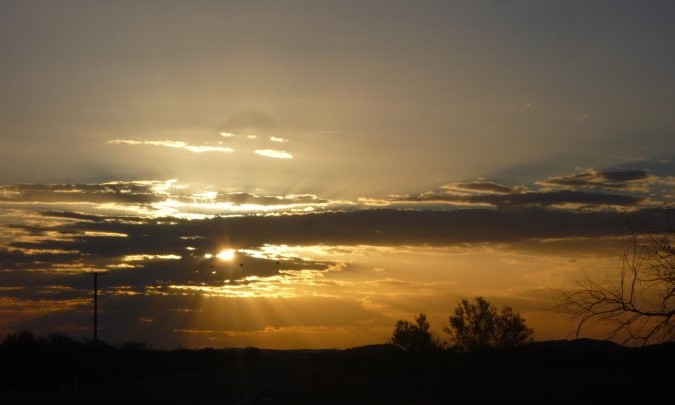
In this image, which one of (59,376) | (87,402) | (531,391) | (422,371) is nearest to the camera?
(531,391)

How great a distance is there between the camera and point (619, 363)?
35781mm

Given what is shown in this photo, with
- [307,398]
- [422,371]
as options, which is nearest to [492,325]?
[422,371]

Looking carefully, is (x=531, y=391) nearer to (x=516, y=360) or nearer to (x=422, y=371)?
(x=516, y=360)

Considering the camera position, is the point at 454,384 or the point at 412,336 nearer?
the point at 454,384

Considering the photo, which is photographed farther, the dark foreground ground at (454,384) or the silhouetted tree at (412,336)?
the silhouetted tree at (412,336)

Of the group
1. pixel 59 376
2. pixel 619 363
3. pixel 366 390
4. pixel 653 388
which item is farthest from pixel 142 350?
pixel 653 388

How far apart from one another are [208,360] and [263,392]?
230 ft

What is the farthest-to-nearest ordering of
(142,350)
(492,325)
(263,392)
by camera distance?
(142,350), (492,325), (263,392)

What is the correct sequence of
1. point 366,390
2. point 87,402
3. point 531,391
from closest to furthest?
point 531,391 < point 87,402 < point 366,390

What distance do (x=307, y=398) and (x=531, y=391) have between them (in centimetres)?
1007

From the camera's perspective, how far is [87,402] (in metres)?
34.4

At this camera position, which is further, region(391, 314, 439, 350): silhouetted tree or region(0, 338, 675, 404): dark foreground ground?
region(391, 314, 439, 350): silhouetted tree

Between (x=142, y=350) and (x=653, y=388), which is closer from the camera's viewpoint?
(x=653, y=388)

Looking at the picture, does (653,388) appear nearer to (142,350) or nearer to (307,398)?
(307,398)
